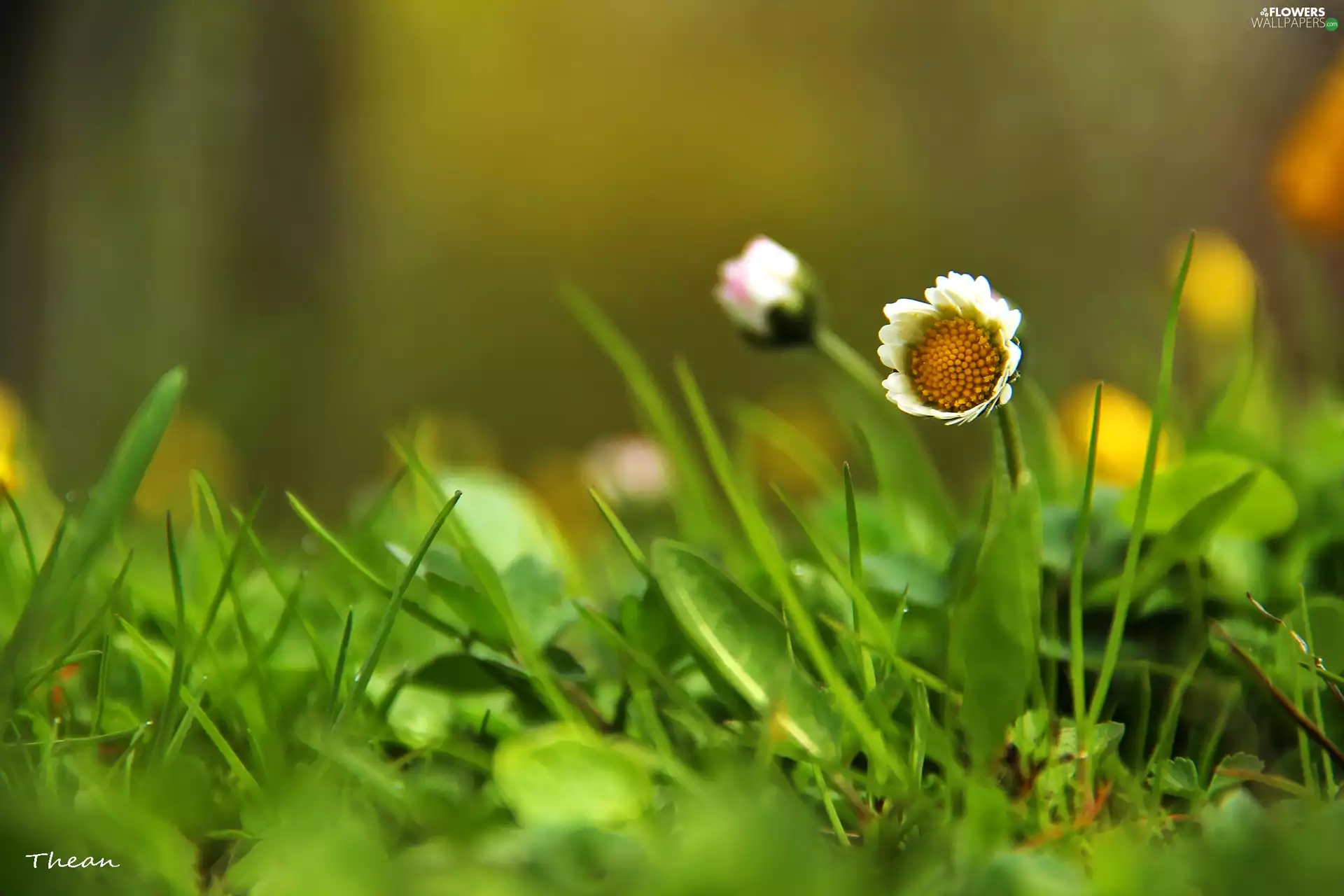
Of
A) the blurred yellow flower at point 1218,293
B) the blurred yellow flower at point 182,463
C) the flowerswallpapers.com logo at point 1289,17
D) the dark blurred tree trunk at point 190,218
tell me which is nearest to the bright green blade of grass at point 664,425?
the flowerswallpapers.com logo at point 1289,17

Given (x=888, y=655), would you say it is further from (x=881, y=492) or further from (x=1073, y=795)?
(x=881, y=492)

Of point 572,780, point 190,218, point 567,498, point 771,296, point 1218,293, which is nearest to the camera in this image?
point 572,780

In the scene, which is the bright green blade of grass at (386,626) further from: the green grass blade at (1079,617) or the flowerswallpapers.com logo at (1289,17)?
the flowerswallpapers.com logo at (1289,17)

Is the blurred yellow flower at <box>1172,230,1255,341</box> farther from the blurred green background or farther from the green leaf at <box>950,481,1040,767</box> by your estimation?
the green leaf at <box>950,481,1040,767</box>

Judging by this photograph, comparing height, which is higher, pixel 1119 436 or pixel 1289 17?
pixel 1289 17

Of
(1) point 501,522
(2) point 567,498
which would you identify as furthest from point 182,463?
(1) point 501,522

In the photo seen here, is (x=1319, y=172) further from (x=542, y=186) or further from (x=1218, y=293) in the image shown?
(x=542, y=186)

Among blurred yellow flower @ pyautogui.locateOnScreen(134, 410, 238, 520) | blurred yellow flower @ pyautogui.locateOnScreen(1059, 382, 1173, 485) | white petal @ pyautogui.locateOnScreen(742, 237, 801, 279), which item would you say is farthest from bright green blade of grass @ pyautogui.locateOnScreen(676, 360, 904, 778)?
blurred yellow flower @ pyautogui.locateOnScreen(134, 410, 238, 520)
